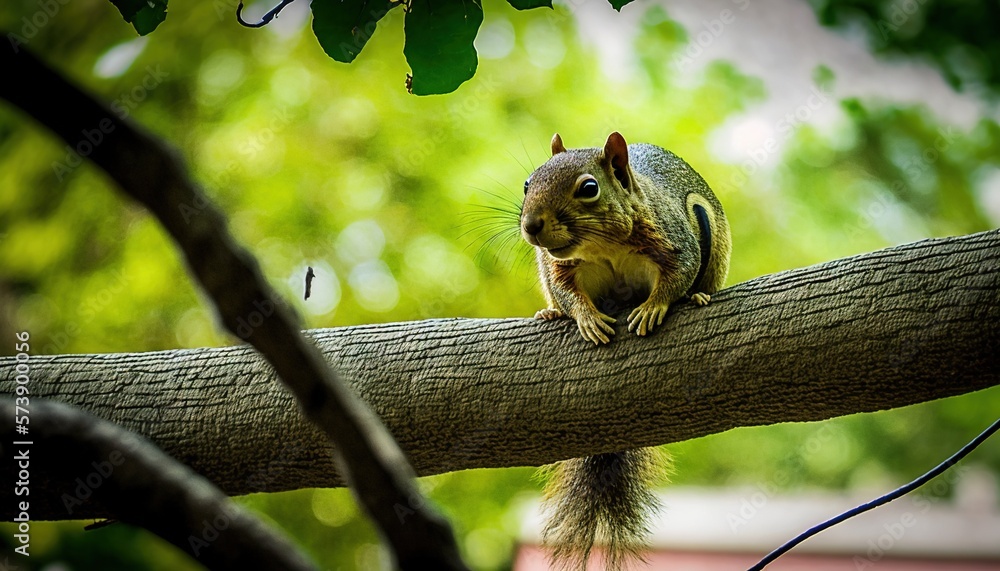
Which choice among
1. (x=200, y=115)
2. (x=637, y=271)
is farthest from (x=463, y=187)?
(x=637, y=271)

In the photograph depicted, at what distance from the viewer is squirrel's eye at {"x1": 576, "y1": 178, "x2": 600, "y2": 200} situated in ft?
5.75

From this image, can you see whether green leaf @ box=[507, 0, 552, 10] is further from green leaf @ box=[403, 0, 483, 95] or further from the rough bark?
the rough bark

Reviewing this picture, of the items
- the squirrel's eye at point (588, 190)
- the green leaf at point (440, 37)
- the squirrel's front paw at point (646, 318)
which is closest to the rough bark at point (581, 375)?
the squirrel's front paw at point (646, 318)

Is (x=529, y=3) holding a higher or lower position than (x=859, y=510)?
higher

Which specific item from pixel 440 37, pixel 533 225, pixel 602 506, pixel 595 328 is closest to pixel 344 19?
pixel 440 37

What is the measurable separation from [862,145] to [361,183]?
270 cm

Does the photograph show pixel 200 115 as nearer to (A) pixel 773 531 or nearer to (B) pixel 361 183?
(B) pixel 361 183

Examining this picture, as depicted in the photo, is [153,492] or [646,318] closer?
[153,492]

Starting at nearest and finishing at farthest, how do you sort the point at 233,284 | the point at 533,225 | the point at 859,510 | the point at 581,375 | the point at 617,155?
the point at 233,284, the point at 859,510, the point at 581,375, the point at 533,225, the point at 617,155

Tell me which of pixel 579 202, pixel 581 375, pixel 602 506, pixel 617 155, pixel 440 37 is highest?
pixel 617 155

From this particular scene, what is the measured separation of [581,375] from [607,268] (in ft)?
1.35

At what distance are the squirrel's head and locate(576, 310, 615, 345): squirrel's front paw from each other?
159 millimetres

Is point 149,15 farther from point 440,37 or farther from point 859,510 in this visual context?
point 859,510

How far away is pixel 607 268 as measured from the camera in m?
1.91
